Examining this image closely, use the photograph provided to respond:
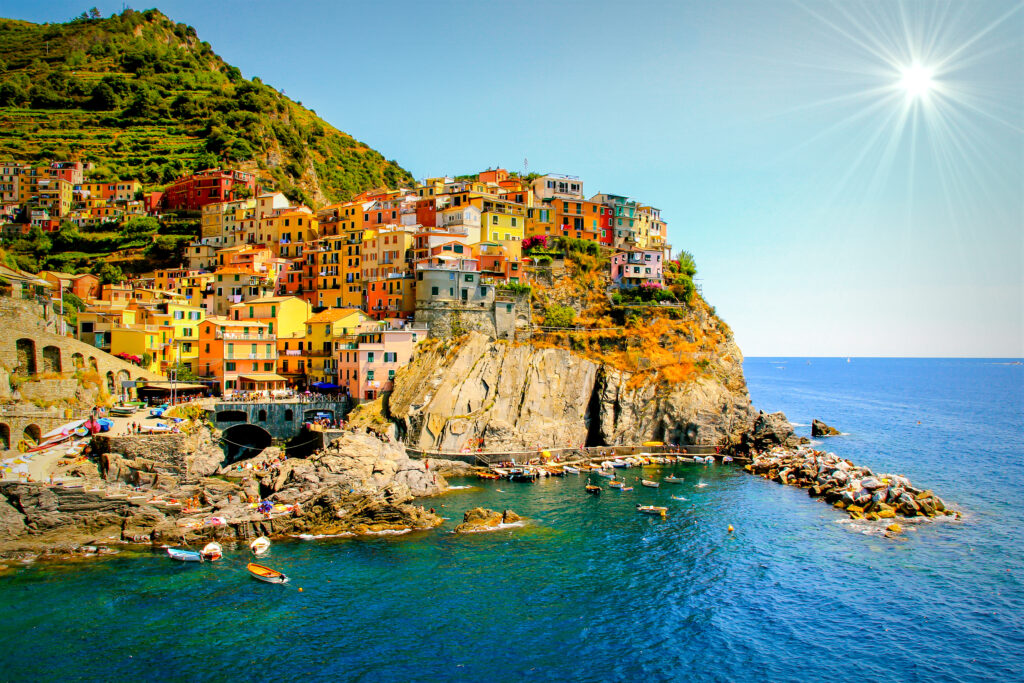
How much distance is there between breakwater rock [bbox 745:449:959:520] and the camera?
49469mm

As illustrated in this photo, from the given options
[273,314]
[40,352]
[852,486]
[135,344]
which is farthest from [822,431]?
[40,352]

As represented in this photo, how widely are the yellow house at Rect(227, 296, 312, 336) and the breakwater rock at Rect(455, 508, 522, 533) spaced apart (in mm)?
35718

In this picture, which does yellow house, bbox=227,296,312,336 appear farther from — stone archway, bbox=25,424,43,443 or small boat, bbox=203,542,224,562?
small boat, bbox=203,542,224,562

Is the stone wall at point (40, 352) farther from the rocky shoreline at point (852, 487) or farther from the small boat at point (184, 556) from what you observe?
the rocky shoreline at point (852, 487)

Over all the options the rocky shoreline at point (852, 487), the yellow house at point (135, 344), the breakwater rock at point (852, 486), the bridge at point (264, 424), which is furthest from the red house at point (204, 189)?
the breakwater rock at point (852, 486)

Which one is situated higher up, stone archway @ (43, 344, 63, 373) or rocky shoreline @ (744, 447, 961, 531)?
stone archway @ (43, 344, 63, 373)

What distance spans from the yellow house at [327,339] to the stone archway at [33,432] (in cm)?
2574

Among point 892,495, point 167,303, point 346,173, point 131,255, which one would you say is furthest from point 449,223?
point 346,173

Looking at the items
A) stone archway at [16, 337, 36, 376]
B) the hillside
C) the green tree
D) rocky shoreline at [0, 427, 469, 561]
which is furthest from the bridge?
the hillside

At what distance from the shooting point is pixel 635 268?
8362cm

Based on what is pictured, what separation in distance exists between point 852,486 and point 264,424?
51326 mm

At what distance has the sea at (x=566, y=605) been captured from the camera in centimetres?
2817

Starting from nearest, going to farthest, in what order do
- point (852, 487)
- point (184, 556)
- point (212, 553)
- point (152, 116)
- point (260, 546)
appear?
point (184, 556), point (212, 553), point (260, 546), point (852, 487), point (152, 116)

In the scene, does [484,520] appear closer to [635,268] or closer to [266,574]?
[266,574]
